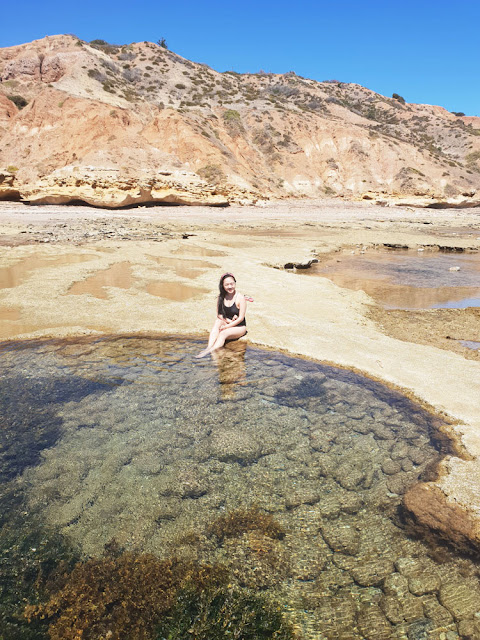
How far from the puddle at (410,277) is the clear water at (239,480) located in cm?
508

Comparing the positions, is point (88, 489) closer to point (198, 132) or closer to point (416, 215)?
point (416, 215)

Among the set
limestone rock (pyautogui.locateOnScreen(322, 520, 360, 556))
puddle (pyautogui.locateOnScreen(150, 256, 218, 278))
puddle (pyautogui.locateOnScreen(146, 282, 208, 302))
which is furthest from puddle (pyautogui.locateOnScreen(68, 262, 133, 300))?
limestone rock (pyautogui.locateOnScreen(322, 520, 360, 556))

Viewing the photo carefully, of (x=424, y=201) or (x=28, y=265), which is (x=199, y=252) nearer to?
(x=28, y=265)

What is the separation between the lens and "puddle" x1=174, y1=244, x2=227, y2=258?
1216 centimetres

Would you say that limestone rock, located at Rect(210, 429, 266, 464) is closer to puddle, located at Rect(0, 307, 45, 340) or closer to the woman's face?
the woman's face

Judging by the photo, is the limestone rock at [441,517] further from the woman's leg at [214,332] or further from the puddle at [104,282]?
the puddle at [104,282]

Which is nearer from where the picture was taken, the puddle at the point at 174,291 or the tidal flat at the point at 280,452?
the tidal flat at the point at 280,452

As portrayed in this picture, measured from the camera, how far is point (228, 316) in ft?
19.0

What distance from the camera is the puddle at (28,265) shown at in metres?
8.40

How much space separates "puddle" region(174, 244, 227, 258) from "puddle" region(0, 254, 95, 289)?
8.99ft

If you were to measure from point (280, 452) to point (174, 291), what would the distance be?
17.0 feet

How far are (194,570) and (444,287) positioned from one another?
32.4ft

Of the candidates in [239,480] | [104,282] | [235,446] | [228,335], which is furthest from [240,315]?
[104,282]

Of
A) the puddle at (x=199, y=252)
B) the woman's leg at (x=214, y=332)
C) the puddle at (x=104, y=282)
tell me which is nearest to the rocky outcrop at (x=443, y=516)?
the woman's leg at (x=214, y=332)
